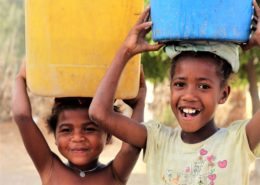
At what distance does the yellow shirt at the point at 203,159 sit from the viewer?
8.93ft

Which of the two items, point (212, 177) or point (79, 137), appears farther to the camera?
point (79, 137)

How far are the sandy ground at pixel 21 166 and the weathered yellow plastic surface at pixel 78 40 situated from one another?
595cm

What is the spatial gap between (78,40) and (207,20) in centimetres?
63

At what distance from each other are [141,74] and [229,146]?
68cm

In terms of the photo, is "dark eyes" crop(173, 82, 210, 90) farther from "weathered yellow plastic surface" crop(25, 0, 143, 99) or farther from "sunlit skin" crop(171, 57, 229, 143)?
"weathered yellow plastic surface" crop(25, 0, 143, 99)

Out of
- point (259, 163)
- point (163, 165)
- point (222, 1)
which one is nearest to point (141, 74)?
point (163, 165)

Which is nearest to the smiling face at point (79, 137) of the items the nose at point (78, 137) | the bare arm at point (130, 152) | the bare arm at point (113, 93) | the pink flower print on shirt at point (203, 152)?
the nose at point (78, 137)

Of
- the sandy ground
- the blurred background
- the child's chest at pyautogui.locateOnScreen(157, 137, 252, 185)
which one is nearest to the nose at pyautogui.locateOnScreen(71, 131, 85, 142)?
the child's chest at pyautogui.locateOnScreen(157, 137, 252, 185)

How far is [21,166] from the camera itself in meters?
13.7

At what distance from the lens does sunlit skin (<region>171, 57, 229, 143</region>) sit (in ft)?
8.96

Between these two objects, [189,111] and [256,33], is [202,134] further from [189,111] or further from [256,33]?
[256,33]

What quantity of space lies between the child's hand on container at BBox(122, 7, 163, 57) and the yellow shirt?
36 centimetres

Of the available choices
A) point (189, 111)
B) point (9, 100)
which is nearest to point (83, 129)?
point (189, 111)

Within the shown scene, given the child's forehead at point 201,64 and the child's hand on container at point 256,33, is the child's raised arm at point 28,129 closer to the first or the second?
the child's forehead at point 201,64
